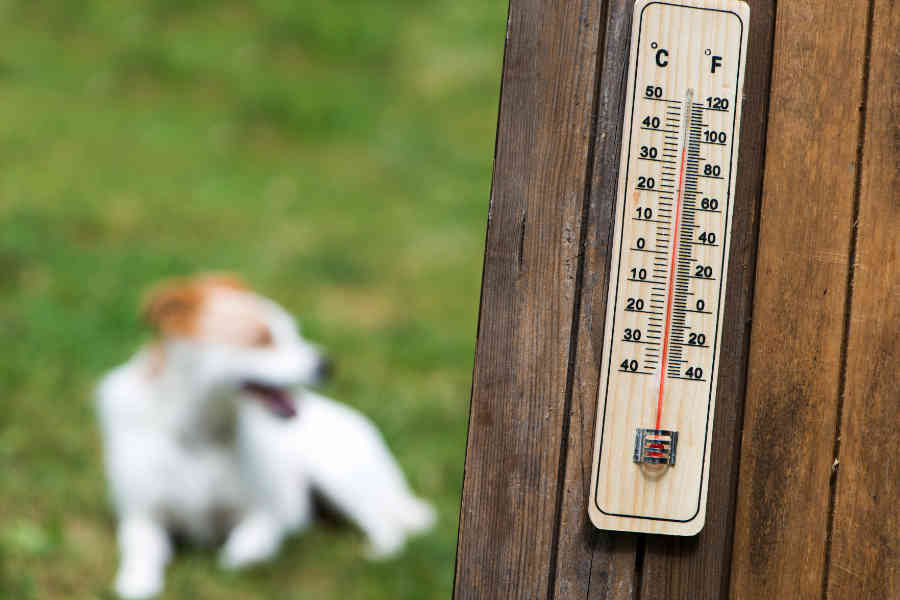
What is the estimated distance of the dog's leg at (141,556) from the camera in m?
3.20

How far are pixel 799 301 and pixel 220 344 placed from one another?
2.27m

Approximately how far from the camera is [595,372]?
1482 millimetres

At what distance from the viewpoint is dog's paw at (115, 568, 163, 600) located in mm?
3164

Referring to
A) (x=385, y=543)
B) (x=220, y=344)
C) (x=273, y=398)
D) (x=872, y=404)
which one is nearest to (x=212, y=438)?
(x=273, y=398)

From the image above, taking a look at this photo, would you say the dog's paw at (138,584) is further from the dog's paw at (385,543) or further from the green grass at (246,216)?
the dog's paw at (385,543)

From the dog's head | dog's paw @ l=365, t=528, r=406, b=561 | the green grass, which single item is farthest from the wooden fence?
dog's paw @ l=365, t=528, r=406, b=561

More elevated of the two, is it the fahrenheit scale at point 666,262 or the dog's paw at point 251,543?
the fahrenheit scale at point 666,262

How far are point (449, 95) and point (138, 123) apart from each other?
2.53 metres

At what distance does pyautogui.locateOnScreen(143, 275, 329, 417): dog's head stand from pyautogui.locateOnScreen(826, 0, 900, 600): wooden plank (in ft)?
7.21

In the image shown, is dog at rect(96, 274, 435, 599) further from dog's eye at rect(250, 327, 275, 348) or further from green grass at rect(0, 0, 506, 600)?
green grass at rect(0, 0, 506, 600)

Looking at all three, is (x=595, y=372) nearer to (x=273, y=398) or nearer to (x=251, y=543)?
(x=273, y=398)

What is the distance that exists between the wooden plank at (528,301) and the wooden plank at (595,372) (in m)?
0.02

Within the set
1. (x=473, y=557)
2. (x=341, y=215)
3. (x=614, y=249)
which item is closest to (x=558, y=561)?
(x=473, y=557)

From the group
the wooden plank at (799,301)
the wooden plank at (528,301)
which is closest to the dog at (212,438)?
the wooden plank at (528,301)
